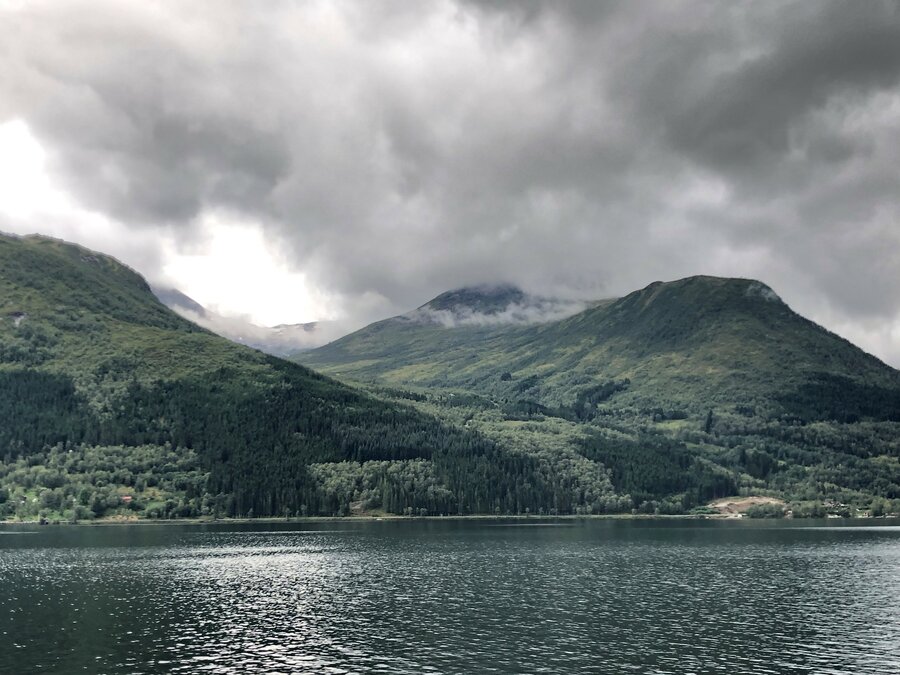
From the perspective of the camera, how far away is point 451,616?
4124 inches

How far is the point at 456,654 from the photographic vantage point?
268 feet

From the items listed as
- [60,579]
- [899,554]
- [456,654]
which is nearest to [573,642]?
[456,654]

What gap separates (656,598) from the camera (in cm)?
11969

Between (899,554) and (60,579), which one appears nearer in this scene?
(60,579)

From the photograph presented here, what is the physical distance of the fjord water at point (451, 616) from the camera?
78.5 meters

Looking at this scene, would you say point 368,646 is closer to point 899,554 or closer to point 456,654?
point 456,654

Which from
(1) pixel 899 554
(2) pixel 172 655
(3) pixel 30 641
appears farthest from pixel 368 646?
(1) pixel 899 554

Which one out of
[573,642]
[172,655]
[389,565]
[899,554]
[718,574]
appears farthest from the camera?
[899,554]

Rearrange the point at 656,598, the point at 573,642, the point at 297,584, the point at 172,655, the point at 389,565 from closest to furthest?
the point at 172,655 → the point at 573,642 → the point at 656,598 → the point at 297,584 → the point at 389,565

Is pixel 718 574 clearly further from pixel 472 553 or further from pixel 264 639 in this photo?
pixel 264 639

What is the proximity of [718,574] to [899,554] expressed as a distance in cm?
7065

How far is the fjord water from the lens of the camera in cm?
7850

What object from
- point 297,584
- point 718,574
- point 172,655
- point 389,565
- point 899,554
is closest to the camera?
point 172,655

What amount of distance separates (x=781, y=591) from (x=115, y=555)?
15649 cm
